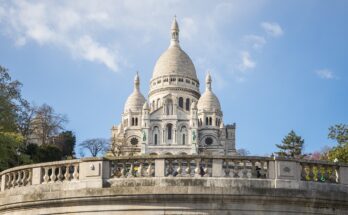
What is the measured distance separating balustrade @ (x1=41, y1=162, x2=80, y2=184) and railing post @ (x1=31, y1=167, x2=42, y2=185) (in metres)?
0.08

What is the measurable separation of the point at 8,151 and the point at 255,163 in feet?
75.8

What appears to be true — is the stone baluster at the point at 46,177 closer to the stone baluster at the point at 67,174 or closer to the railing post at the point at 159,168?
the stone baluster at the point at 67,174

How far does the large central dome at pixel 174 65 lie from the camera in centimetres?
16412

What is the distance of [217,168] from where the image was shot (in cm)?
1370

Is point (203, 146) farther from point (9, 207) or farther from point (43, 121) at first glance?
point (9, 207)

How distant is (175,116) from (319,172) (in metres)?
138

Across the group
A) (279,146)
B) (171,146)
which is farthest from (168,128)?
(279,146)

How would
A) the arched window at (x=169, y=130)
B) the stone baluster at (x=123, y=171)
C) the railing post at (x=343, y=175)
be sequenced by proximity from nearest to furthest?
the stone baluster at (x=123, y=171) < the railing post at (x=343, y=175) < the arched window at (x=169, y=130)

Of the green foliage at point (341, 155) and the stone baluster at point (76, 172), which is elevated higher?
the green foliage at point (341, 155)

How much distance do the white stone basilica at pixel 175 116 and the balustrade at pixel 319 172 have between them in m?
125

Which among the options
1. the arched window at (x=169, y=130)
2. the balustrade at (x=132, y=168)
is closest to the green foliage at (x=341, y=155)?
the balustrade at (x=132, y=168)

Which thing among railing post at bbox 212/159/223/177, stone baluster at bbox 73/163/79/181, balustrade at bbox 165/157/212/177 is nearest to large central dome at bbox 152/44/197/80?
stone baluster at bbox 73/163/79/181

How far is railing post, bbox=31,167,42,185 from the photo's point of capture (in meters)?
14.6

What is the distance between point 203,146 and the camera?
5837 inches
